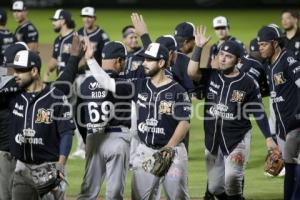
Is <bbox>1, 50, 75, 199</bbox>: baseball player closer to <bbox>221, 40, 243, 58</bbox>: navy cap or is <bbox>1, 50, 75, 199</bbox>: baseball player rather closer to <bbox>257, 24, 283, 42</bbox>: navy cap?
<bbox>221, 40, 243, 58</bbox>: navy cap

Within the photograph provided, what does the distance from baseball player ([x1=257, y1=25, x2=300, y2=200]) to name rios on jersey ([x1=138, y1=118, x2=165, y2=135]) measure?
1844mm

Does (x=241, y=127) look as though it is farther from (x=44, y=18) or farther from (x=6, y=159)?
(x=44, y=18)

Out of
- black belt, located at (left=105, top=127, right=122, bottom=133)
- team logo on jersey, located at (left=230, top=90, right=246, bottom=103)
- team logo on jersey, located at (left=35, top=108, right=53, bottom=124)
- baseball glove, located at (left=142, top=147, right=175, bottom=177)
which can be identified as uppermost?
team logo on jersey, located at (left=230, top=90, right=246, bottom=103)

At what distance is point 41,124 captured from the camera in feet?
25.3

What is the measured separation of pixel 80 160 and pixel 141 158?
14.7ft

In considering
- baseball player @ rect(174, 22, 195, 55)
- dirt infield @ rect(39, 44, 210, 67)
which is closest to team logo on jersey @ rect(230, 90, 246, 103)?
baseball player @ rect(174, 22, 195, 55)

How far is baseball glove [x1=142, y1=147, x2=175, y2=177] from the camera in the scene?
8.17m

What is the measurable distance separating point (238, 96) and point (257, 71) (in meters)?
1.48

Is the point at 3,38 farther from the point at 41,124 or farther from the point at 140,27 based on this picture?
the point at 41,124

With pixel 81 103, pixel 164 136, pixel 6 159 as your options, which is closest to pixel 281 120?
pixel 164 136

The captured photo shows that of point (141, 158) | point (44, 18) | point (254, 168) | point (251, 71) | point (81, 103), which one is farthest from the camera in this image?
point (44, 18)

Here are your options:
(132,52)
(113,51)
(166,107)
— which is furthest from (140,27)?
(132,52)

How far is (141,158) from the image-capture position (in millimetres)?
8453

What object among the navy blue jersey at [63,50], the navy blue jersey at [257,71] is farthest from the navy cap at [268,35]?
the navy blue jersey at [63,50]
